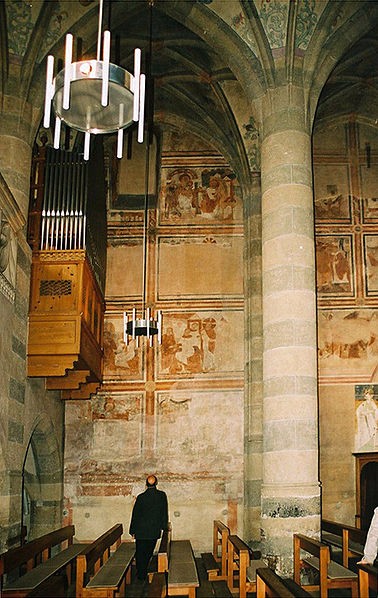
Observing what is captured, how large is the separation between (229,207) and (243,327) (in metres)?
3.02

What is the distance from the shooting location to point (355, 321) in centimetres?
1778

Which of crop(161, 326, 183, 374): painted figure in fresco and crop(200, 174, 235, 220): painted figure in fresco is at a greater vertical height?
crop(200, 174, 235, 220): painted figure in fresco

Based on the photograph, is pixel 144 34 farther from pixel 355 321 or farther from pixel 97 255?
pixel 355 321

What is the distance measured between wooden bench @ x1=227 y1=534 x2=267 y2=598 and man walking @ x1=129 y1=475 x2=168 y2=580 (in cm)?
111

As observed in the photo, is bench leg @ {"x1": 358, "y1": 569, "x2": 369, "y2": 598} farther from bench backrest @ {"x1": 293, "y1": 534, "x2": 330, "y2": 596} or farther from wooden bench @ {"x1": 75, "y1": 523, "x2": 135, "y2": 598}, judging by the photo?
wooden bench @ {"x1": 75, "y1": 523, "x2": 135, "y2": 598}

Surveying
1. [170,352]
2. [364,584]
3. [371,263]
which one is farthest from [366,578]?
[371,263]

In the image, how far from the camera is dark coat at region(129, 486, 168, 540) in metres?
11.6

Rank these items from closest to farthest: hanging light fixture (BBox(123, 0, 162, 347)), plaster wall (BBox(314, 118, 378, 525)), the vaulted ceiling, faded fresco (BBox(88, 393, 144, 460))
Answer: the vaulted ceiling → hanging light fixture (BBox(123, 0, 162, 347)) → plaster wall (BBox(314, 118, 378, 525)) → faded fresco (BBox(88, 393, 144, 460))

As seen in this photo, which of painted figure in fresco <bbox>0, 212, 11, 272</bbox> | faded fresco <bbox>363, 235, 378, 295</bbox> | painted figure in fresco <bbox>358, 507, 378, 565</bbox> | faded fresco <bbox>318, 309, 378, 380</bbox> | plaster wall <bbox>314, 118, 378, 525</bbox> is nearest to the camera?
painted figure in fresco <bbox>358, 507, 378, 565</bbox>

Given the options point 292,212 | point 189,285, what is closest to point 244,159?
point 189,285

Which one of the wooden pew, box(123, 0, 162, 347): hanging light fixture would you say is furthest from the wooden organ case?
the wooden pew

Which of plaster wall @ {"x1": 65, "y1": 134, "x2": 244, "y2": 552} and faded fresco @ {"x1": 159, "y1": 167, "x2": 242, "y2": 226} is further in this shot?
faded fresco @ {"x1": 159, "y1": 167, "x2": 242, "y2": 226}

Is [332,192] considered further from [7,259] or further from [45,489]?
[7,259]

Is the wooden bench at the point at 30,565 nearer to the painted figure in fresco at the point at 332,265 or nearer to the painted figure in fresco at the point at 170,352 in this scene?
the painted figure in fresco at the point at 170,352
